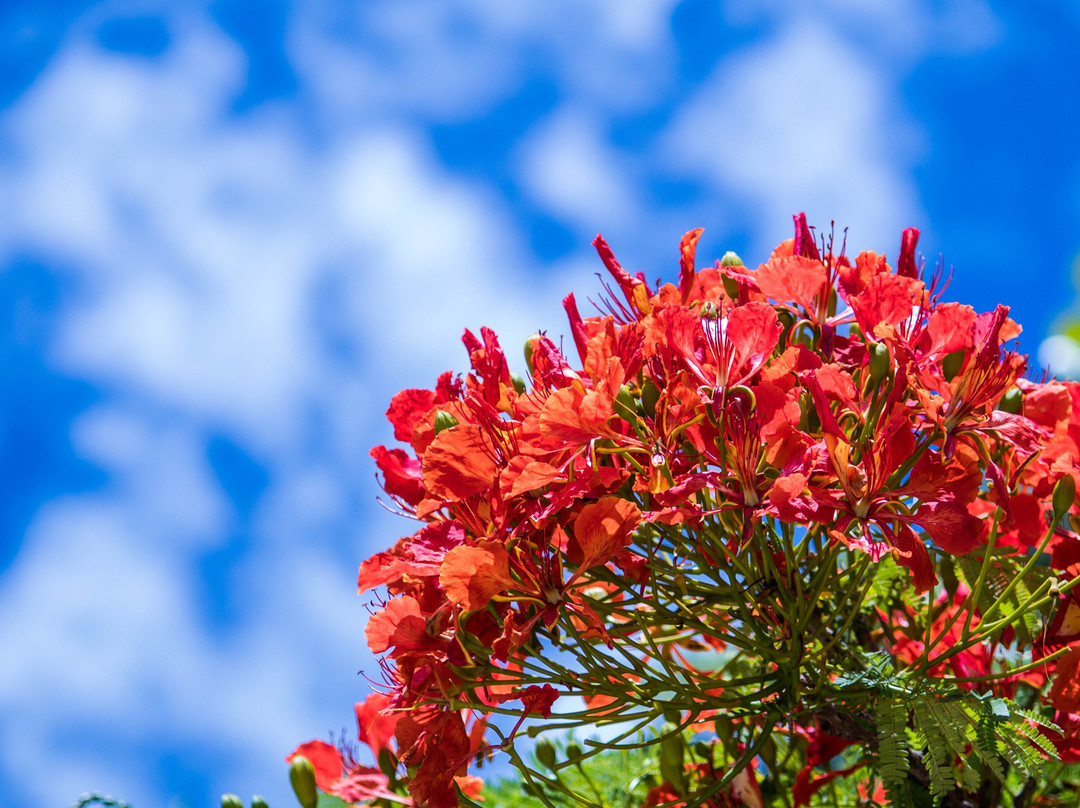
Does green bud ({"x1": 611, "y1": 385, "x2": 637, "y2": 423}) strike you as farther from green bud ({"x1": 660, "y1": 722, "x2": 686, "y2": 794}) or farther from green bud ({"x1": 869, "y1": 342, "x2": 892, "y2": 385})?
green bud ({"x1": 660, "y1": 722, "x2": 686, "y2": 794})

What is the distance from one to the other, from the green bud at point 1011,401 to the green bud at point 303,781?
47.9 inches

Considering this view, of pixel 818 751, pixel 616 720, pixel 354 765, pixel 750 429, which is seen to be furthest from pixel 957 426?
pixel 354 765

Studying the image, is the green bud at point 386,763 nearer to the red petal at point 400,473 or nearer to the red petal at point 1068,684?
the red petal at point 400,473

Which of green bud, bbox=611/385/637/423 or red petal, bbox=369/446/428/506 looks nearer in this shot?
green bud, bbox=611/385/637/423

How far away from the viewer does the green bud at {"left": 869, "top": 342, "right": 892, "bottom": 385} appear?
3.88 ft

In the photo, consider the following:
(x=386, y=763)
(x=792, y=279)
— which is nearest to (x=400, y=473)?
(x=386, y=763)

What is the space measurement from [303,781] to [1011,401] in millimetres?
1245

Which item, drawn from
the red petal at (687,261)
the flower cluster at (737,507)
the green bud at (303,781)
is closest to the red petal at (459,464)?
the flower cluster at (737,507)

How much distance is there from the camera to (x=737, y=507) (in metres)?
1.18

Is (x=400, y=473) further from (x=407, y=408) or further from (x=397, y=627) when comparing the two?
(x=397, y=627)

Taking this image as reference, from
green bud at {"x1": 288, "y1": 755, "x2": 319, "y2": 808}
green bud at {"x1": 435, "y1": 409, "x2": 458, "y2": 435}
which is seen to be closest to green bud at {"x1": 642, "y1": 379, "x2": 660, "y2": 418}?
green bud at {"x1": 435, "y1": 409, "x2": 458, "y2": 435}

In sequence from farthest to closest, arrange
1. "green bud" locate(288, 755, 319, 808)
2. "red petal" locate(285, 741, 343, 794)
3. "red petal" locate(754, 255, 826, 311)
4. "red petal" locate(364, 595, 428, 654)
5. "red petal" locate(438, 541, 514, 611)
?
"red petal" locate(285, 741, 343, 794), "green bud" locate(288, 755, 319, 808), "red petal" locate(754, 255, 826, 311), "red petal" locate(364, 595, 428, 654), "red petal" locate(438, 541, 514, 611)

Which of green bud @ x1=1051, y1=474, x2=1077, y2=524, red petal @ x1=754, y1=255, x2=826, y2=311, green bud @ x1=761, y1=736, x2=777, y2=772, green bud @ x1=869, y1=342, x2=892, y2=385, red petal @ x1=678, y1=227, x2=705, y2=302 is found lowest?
green bud @ x1=761, y1=736, x2=777, y2=772

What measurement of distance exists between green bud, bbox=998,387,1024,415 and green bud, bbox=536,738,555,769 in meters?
0.88
